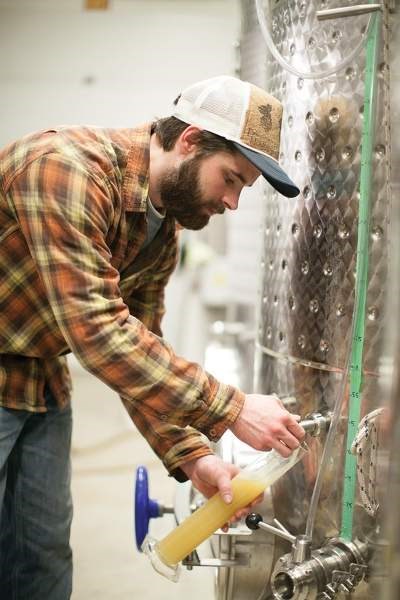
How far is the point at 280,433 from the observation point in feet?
3.16

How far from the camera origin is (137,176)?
1.09 metres

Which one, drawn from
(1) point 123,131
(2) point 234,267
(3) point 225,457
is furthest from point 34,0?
(3) point 225,457

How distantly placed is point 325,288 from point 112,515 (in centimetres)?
178

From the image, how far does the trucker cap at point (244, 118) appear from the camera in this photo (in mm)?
1033

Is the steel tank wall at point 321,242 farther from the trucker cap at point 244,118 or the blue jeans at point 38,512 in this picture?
the blue jeans at point 38,512

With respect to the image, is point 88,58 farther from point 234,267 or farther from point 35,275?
point 35,275

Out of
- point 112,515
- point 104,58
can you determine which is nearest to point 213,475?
point 112,515

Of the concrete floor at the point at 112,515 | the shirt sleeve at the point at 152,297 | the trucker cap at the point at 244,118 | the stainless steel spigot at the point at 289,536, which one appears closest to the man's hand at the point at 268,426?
the stainless steel spigot at the point at 289,536

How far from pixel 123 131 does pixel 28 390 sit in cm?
53

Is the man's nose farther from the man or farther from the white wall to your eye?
the white wall

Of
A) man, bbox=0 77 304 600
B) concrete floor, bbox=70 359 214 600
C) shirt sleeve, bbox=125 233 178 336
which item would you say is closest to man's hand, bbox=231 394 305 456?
man, bbox=0 77 304 600

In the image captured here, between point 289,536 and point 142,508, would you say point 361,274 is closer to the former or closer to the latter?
point 289,536

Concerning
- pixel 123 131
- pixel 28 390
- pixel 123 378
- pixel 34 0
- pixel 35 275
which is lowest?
pixel 28 390

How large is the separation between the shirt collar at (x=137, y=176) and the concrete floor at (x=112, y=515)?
4.43ft
